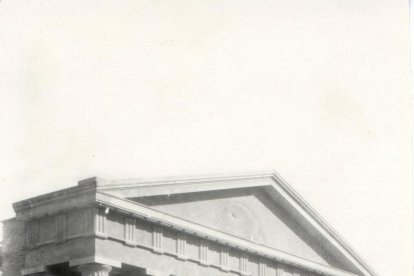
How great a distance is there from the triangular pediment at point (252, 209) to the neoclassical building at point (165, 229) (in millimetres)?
29

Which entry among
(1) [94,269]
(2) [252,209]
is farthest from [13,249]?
(2) [252,209]

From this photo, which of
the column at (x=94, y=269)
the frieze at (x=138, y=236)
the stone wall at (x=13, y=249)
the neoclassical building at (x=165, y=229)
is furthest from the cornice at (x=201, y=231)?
the stone wall at (x=13, y=249)

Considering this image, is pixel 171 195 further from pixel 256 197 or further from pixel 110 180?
pixel 256 197

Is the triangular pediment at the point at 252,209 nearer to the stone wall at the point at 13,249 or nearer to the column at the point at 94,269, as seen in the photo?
the column at the point at 94,269

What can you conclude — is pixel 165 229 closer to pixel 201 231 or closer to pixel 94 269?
pixel 201 231

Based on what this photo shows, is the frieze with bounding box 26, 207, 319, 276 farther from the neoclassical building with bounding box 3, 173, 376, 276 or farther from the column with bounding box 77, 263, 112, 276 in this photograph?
the column with bounding box 77, 263, 112, 276

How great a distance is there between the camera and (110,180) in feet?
55.6

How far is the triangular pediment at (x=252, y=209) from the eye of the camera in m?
18.6

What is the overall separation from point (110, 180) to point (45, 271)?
2.71 meters

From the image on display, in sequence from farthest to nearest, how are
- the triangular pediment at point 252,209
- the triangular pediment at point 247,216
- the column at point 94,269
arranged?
1. the triangular pediment at point 247,216
2. the triangular pediment at point 252,209
3. the column at point 94,269

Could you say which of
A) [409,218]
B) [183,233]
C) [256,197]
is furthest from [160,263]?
[409,218]

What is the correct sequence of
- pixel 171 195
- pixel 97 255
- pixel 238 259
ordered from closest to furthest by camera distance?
pixel 97 255 < pixel 171 195 < pixel 238 259

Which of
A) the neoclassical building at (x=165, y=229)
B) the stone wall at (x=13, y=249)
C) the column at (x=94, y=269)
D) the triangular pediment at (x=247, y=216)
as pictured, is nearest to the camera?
the column at (x=94, y=269)

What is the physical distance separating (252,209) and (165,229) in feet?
14.5
